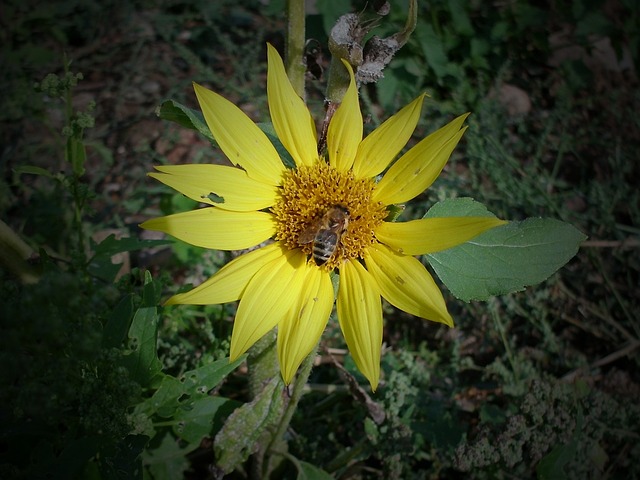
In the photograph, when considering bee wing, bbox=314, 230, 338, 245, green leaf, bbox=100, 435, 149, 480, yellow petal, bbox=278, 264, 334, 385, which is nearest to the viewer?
green leaf, bbox=100, 435, 149, 480

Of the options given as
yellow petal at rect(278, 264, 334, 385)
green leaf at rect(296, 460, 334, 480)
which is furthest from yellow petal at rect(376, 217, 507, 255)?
green leaf at rect(296, 460, 334, 480)

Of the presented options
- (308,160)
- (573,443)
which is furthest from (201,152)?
(573,443)

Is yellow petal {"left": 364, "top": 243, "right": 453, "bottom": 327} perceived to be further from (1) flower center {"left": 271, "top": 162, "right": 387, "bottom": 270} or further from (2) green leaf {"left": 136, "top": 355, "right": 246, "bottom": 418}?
(2) green leaf {"left": 136, "top": 355, "right": 246, "bottom": 418}

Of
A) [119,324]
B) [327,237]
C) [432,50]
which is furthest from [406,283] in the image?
[432,50]

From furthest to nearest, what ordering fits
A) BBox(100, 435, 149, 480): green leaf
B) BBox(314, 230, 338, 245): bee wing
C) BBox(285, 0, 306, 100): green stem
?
BBox(285, 0, 306, 100): green stem → BBox(314, 230, 338, 245): bee wing → BBox(100, 435, 149, 480): green leaf

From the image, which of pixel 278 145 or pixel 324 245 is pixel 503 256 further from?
pixel 278 145

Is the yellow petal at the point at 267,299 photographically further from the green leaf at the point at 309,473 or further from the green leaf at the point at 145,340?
the green leaf at the point at 309,473

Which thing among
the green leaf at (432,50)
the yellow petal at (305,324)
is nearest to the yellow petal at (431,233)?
the yellow petal at (305,324)
